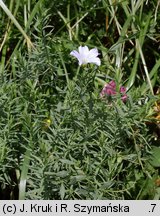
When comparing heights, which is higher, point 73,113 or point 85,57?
point 85,57

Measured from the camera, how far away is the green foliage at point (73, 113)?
1.85 metres

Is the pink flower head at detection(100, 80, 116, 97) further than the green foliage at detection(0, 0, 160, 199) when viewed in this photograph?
Yes

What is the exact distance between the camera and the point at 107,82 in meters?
2.17

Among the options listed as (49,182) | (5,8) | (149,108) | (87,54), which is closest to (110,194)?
(49,182)

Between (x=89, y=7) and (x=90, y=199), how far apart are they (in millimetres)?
843

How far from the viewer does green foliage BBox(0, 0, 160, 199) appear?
1852mm

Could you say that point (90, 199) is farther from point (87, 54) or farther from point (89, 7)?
point (89, 7)

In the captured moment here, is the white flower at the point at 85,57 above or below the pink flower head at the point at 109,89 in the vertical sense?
above

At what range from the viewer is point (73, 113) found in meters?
1.89

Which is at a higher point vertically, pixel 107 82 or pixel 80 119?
pixel 107 82

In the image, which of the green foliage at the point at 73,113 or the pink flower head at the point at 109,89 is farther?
the pink flower head at the point at 109,89

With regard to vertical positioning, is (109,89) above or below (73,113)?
above

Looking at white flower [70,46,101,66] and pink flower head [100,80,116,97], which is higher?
white flower [70,46,101,66]

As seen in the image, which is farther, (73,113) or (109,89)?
(109,89)
